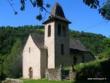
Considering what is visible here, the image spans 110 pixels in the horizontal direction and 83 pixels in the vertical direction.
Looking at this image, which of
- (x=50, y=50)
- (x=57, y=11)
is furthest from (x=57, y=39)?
(x=57, y=11)

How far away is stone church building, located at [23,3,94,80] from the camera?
56.6m

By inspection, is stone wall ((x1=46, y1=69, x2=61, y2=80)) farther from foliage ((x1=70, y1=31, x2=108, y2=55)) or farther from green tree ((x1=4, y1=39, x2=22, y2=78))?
foliage ((x1=70, y1=31, x2=108, y2=55))

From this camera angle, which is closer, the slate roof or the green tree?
the slate roof

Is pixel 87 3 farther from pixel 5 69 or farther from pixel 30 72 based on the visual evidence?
pixel 5 69

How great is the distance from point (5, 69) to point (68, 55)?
45.6 ft

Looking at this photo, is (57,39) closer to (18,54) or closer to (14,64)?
(14,64)

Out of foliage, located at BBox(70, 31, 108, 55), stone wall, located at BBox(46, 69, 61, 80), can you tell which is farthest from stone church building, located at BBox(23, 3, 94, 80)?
foliage, located at BBox(70, 31, 108, 55)

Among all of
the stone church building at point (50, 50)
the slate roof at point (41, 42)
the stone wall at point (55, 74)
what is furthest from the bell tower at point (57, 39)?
the stone wall at point (55, 74)

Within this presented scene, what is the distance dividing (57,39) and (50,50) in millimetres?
2152

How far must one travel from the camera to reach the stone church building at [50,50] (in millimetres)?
56562

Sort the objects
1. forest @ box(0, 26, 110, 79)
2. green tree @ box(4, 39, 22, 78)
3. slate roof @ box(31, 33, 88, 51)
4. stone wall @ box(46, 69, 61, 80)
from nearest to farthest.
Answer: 1. forest @ box(0, 26, 110, 79)
2. stone wall @ box(46, 69, 61, 80)
3. slate roof @ box(31, 33, 88, 51)
4. green tree @ box(4, 39, 22, 78)

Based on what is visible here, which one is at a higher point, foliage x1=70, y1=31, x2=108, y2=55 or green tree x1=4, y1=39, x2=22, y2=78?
foliage x1=70, y1=31, x2=108, y2=55

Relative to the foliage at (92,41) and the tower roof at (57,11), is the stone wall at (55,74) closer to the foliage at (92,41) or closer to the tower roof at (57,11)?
the tower roof at (57,11)

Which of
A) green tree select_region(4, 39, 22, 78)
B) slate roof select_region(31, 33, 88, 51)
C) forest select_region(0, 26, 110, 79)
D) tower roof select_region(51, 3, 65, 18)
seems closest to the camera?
forest select_region(0, 26, 110, 79)
